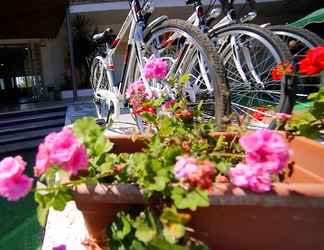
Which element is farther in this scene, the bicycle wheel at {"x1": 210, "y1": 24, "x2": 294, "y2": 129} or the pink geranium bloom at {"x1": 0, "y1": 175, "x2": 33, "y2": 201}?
the bicycle wheel at {"x1": 210, "y1": 24, "x2": 294, "y2": 129}

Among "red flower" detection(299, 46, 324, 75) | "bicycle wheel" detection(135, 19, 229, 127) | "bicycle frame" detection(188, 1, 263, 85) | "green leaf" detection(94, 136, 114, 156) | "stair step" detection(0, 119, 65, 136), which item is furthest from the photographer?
"stair step" detection(0, 119, 65, 136)

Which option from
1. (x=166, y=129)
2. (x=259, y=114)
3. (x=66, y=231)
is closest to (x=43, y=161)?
(x=166, y=129)

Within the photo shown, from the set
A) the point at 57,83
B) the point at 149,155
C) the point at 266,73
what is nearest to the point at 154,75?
the point at 149,155

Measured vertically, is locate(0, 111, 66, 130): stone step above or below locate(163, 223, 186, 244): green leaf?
below

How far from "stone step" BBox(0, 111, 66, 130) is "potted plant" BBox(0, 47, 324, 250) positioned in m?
5.81

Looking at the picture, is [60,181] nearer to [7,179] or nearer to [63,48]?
[7,179]

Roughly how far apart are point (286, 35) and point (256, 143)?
6.78 feet

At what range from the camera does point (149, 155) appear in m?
0.86

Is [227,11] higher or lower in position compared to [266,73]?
higher

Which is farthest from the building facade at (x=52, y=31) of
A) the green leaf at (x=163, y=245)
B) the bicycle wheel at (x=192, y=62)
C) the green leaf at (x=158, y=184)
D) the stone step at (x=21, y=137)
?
the green leaf at (x=163, y=245)

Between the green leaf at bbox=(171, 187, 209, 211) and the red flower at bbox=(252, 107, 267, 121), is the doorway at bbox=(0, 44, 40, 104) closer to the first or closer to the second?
the red flower at bbox=(252, 107, 267, 121)

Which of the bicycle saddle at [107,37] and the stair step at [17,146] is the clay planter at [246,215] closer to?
the bicycle saddle at [107,37]

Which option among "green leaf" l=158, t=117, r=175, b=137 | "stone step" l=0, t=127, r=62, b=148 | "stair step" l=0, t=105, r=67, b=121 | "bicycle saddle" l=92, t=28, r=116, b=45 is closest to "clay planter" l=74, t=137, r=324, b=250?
"green leaf" l=158, t=117, r=175, b=137

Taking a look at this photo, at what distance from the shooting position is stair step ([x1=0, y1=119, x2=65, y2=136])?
5.79 m
